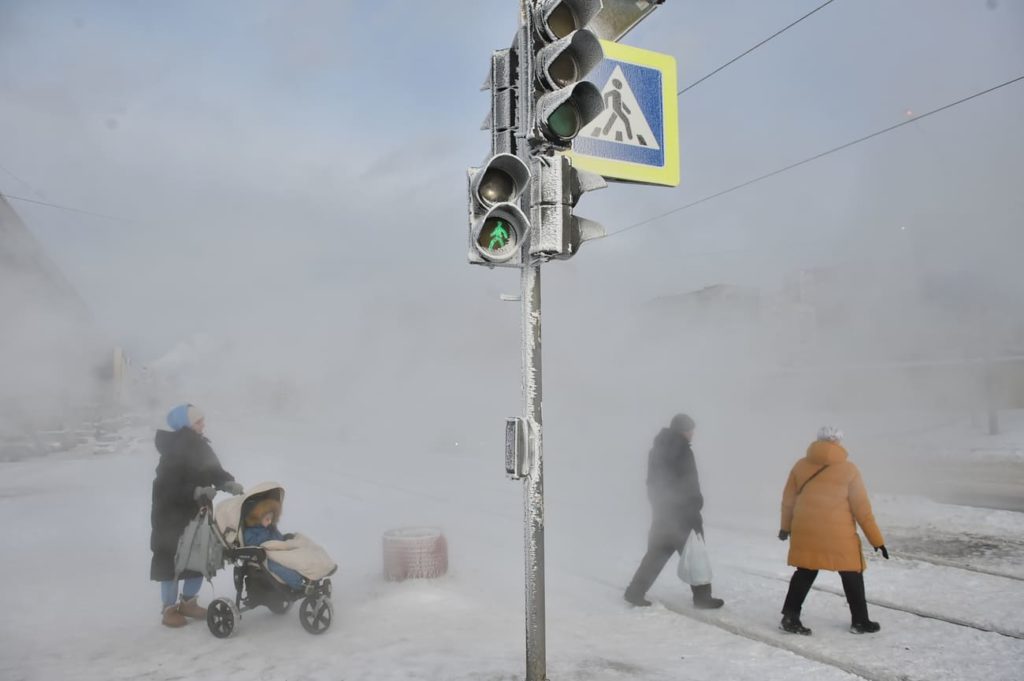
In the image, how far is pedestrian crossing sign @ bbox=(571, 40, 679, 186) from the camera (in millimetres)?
4715

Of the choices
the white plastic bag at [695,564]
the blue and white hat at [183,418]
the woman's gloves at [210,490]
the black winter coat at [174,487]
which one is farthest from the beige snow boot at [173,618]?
the white plastic bag at [695,564]

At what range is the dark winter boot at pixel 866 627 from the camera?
16.5ft

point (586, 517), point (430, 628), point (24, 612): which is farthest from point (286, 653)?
point (586, 517)

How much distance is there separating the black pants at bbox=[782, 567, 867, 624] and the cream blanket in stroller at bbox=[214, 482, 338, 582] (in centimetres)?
326

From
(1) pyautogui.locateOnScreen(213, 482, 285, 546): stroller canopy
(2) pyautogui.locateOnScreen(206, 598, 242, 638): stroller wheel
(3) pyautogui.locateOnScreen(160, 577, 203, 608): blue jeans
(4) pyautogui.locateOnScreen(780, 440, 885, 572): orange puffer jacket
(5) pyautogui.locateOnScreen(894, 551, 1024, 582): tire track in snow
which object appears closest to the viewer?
(4) pyautogui.locateOnScreen(780, 440, 885, 572): orange puffer jacket

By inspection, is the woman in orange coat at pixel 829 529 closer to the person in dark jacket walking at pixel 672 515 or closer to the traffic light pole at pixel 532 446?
the person in dark jacket walking at pixel 672 515

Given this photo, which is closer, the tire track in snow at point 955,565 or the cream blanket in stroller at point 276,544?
the cream blanket in stroller at point 276,544

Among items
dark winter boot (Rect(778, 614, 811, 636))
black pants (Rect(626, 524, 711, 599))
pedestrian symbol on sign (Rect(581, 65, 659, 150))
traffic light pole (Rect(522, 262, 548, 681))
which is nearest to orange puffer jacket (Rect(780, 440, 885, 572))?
dark winter boot (Rect(778, 614, 811, 636))

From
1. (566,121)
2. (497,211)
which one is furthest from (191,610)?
(566,121)

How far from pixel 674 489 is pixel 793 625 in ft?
4.24

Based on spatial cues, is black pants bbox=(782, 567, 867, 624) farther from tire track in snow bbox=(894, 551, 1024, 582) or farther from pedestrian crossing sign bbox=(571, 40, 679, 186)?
pedestrian crossing sign bbox=(571, 40, 679, 186)

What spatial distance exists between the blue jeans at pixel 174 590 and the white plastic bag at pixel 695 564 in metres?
3.76

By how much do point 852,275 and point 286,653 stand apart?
66.8 feet

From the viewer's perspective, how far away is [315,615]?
5.25m
